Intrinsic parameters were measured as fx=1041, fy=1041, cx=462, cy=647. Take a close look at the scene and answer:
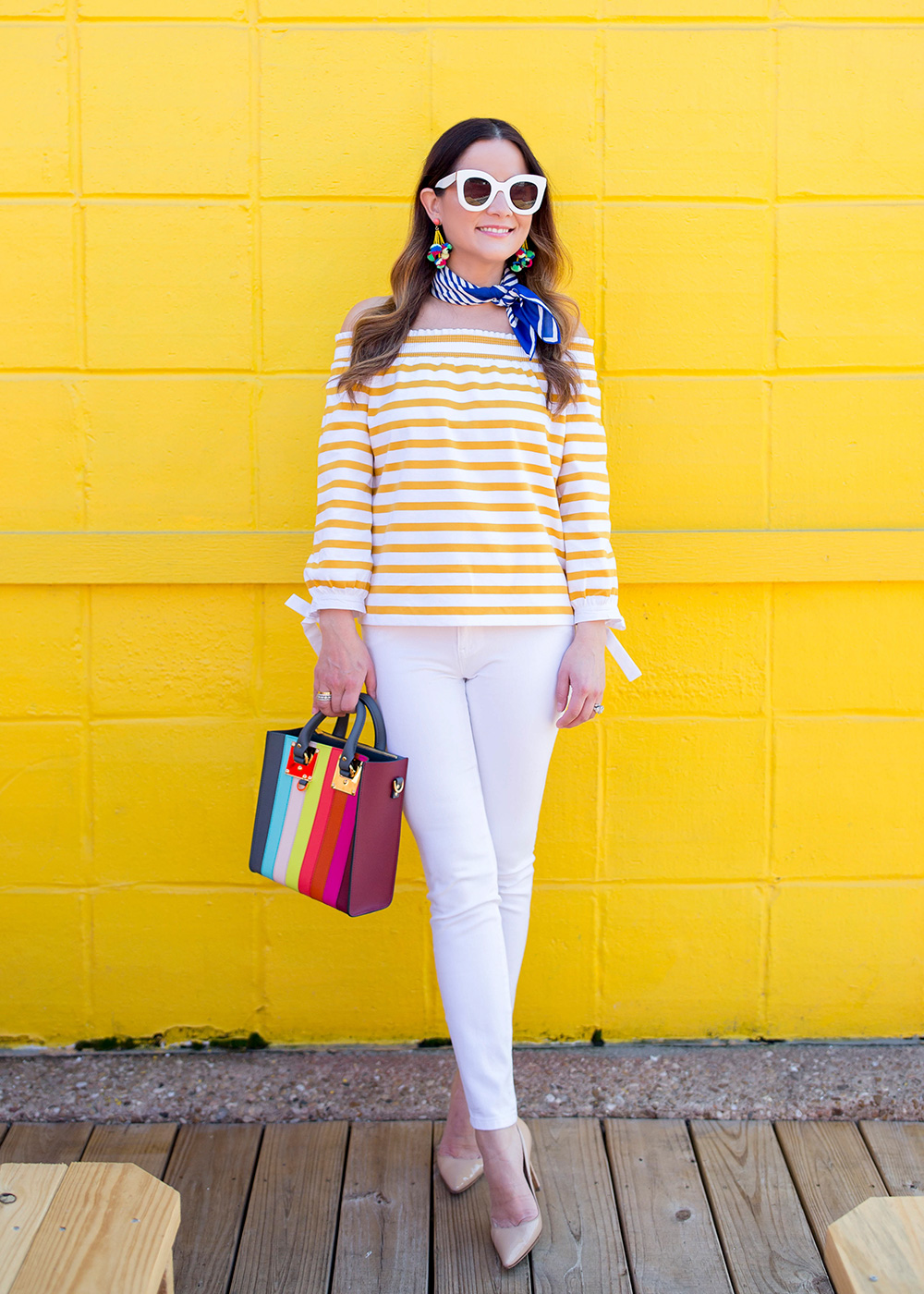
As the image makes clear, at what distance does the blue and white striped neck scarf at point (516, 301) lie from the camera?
179 cm

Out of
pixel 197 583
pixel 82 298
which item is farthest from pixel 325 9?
pixel 197 583

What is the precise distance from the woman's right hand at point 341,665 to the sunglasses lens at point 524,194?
2.46 feet

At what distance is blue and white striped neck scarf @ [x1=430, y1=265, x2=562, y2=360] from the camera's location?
1790 millimetres

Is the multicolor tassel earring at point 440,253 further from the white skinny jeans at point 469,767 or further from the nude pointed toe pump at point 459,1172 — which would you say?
the nude pointed toe pump at point 459,1172

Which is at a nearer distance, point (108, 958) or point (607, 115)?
point (607, 115)

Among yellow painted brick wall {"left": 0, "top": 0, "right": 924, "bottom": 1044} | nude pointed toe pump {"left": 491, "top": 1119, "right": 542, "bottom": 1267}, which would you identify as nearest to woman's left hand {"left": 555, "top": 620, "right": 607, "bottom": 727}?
yellow painted brick wall {"left": 0, "top": 0, "right": 924, "bottom": 1044}

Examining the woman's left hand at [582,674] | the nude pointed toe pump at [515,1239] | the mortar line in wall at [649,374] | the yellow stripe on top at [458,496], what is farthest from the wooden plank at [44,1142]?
the mortar line in wall at [649,374]

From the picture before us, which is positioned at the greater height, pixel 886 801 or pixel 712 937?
pixel 886 801

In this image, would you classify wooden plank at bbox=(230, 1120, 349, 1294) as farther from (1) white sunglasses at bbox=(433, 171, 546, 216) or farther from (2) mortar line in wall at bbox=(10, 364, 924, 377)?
(1) white sunglasses at bbox=(433, 171, 546, 216)

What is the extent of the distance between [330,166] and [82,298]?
0.59 m

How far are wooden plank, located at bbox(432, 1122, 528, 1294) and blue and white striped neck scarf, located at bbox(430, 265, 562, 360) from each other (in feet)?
4.97

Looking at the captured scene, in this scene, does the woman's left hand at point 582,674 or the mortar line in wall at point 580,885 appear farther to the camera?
the mortar line in wall at point 580,885

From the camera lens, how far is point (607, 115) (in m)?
2.15

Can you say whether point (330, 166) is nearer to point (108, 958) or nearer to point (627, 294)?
point (627, 294)
